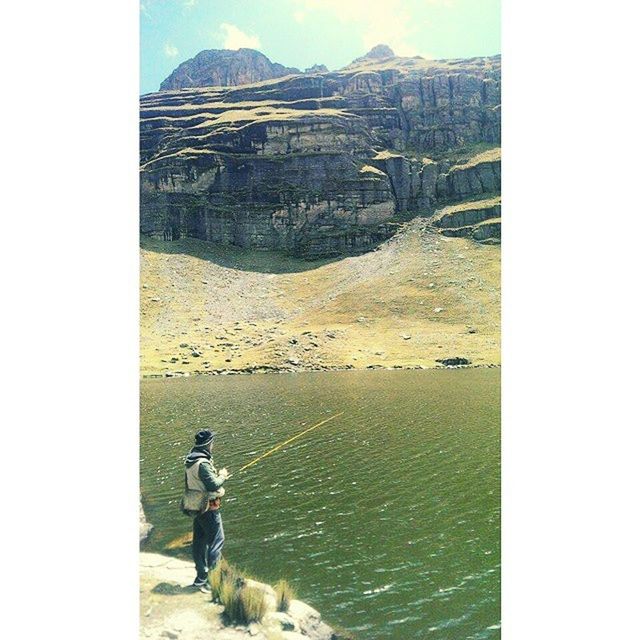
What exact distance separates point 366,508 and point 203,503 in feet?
17.6

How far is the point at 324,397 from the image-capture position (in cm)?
3394

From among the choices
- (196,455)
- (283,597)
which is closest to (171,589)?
(283,597)

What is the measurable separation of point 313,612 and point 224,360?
52360mm

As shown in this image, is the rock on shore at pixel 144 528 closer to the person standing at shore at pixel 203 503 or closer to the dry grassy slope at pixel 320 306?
the person standing at shore at pixel 203 503

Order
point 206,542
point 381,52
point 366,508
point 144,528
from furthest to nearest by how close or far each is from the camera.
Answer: point 381,52 → point 366,508 → point 144,528 → point 206,542

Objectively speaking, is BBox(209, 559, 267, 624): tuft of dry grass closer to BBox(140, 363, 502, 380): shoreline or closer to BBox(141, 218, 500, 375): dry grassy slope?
BBox(140, 363, 502, 380): shoreline

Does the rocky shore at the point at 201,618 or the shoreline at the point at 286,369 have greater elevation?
the rocky shore at the point at 201,618

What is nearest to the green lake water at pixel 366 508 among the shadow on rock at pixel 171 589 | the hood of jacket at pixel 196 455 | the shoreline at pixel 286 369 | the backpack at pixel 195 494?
the shadow on rock at pixel 171 589

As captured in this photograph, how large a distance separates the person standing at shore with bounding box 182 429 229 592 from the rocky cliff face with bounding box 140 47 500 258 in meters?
95.2

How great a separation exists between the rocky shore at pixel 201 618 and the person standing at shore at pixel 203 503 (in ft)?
1.34

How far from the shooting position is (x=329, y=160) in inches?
4456

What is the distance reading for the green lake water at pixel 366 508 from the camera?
8.78 metres

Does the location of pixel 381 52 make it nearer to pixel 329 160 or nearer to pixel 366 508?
pixel 329 160
